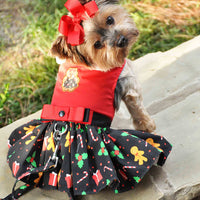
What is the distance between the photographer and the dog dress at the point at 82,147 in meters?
1.83

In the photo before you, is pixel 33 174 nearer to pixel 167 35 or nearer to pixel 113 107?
pixel 113 107

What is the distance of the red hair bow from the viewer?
1.86m

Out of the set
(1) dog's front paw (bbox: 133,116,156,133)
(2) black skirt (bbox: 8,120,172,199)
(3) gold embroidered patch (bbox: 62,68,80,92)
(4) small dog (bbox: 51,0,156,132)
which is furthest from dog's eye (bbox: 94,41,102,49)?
(1) dog's front paw (bbox: 133,116,156,133)

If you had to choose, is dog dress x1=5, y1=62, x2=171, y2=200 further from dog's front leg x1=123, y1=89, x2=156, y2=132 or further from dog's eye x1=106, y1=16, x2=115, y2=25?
dog's eye x1=106, y1=16, x2=115, y2=25

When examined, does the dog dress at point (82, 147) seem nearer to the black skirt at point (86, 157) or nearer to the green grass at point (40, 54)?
the black skirt at point (86, 157)

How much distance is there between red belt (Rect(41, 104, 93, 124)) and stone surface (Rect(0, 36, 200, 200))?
1.73 feet

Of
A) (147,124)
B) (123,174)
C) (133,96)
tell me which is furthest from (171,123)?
(123,174)

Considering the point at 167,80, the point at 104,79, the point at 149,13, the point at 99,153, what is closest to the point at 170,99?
the point at 167,80

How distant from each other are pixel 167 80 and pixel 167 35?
123 cm

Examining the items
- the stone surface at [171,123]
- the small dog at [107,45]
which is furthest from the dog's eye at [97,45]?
the stone surface at [171,123]

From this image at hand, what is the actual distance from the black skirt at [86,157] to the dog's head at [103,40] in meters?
0.47

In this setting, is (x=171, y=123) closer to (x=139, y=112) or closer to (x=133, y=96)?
(x=139, y=112)

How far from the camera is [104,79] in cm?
207

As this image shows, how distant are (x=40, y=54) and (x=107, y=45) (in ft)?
7.28
